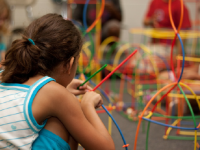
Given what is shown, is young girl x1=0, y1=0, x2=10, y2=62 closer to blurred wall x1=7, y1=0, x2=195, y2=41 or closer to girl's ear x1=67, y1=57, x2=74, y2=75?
blurred wall x1=7, y1=0, x2=195, y2=41

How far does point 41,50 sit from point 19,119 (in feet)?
0.69

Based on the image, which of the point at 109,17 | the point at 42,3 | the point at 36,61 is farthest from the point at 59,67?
the point at 42,3

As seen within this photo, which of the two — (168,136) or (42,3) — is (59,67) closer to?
(168,136)

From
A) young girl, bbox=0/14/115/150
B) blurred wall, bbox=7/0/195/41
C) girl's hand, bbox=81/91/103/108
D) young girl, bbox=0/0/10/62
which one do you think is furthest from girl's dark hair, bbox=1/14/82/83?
blurred wall, bbox=7/0/195/41

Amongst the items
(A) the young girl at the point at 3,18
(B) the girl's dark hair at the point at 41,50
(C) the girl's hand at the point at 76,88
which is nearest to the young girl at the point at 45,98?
(B) the girl's dark hair at the point at 41,50

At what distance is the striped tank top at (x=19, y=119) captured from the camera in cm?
68

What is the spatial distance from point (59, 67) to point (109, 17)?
7.82ft

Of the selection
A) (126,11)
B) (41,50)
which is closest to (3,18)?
(126,11)

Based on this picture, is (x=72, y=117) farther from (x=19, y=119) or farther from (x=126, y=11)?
(x=126, y=11)

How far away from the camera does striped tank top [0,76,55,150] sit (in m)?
0.68

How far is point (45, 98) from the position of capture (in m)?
0.69

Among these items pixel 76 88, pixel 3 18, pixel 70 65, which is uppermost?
pixel 70 65

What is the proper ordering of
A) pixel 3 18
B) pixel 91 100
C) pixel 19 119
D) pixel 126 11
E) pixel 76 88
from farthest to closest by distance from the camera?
pixel 126 11 < pixel 3 18 < pixel 76 88 < pixel 91 100 < pixel 19 119

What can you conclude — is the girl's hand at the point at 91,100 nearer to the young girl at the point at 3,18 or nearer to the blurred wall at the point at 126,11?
the young girl at the point at 3,18
